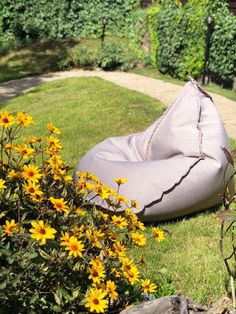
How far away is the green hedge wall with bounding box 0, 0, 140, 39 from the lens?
19484 mm

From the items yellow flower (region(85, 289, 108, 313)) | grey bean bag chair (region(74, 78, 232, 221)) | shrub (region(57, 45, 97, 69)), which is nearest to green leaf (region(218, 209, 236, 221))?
yellow flower (region(85, 289, 108, 313))

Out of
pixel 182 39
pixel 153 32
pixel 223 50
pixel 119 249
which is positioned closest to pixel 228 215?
pixel 119 249

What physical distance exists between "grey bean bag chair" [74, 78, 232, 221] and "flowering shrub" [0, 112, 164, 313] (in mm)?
1801

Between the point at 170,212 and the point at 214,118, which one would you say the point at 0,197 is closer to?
the point at 170,212

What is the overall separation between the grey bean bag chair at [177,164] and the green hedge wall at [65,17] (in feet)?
48.0

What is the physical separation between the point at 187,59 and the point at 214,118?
836 centimetres

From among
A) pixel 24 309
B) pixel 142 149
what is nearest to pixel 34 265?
pixel 24 309

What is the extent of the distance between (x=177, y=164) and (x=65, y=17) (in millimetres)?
15948

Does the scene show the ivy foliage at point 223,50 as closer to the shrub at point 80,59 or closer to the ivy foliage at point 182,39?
the ivy foliage at point 182,39

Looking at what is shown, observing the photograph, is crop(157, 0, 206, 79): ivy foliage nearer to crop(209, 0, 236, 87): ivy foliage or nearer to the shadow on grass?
crop(209, 0, 236, 87): ivy foliage

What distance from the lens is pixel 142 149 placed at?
18.2ft

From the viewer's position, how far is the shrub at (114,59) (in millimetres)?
15414

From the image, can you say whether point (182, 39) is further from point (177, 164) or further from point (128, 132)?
point (177, 164)

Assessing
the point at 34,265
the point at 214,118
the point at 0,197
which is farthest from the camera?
the point at 214,118
